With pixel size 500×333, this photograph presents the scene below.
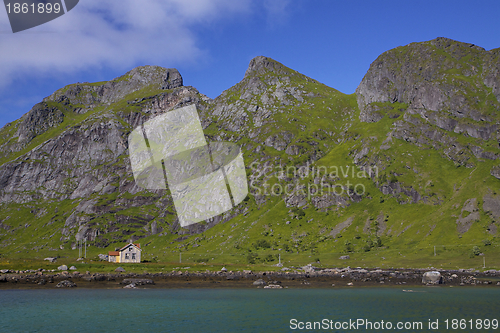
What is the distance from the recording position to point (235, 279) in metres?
96.6

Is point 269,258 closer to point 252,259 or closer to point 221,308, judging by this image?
point 252,259

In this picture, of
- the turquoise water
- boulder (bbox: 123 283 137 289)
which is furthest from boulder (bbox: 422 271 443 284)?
boulder (bbox: 123 283 137 289)

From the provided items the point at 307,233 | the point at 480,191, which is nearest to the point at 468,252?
Answer: the point at 480,191

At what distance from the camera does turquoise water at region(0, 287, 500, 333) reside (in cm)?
4012

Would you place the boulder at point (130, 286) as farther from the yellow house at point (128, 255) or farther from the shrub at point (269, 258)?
the shrub at point (269, 258)

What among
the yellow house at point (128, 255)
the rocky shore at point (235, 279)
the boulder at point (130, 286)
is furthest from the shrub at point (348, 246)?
the boulder at point (130, 286)

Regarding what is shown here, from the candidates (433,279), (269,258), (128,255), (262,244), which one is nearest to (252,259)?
(269,258)

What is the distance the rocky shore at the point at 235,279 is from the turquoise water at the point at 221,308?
1110cm

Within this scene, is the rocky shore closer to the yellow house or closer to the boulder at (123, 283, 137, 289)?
the boulder at (123, 283, 137, 289)

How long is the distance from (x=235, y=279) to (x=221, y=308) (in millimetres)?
46214

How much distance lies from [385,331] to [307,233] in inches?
6371

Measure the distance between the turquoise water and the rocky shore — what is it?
11100mm

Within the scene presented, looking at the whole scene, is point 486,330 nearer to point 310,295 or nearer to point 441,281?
point 310,295

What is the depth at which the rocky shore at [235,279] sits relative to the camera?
81250 mm
